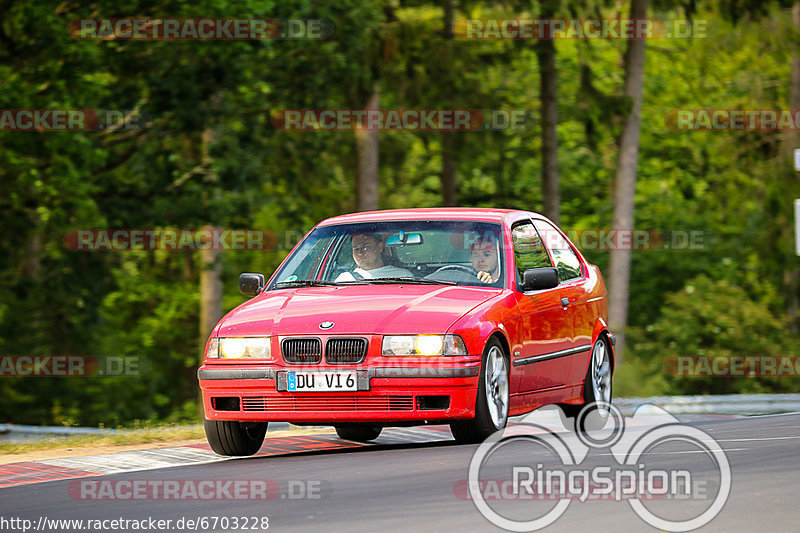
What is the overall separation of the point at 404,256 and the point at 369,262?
278mm

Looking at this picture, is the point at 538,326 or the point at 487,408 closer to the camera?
the point at 487,408

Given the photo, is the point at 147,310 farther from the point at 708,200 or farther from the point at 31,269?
the point at 708,200

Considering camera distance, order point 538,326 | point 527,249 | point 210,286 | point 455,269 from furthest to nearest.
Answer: point 210,286
point 527,249
point 538,326
point 455,269

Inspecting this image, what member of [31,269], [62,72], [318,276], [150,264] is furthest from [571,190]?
[318,276]

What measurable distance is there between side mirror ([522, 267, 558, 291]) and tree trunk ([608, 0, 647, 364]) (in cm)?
1892

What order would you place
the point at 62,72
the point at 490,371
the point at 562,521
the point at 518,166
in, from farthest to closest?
1. the point at 518,166
2. the point at 62,72
3. the point at 490,371
4. the point at 562,521

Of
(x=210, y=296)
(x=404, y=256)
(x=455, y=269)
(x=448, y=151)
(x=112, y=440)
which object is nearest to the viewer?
(x=455, y=269)

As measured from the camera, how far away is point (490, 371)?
957 centimetres

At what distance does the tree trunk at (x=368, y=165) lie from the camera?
30.0 meters

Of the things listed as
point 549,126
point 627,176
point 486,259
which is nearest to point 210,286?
point 549,126

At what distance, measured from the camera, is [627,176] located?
29.3m

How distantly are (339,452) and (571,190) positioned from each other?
3339 cm

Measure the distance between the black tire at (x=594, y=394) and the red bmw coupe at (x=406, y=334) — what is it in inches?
1.8

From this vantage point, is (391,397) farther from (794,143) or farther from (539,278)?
(794,143)
